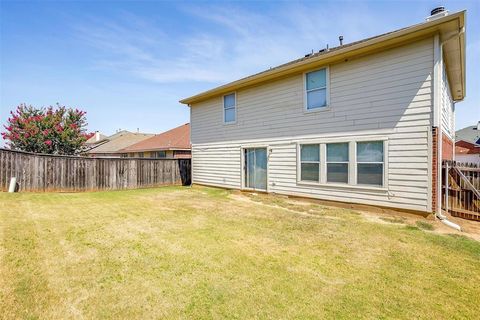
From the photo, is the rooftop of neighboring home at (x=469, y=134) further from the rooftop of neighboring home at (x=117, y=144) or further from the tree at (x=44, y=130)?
the tree at (x=44, y=130)

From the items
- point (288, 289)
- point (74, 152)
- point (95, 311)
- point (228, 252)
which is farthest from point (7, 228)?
point (74, 152)

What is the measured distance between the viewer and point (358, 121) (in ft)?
25.8

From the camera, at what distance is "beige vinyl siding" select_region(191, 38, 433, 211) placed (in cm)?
677

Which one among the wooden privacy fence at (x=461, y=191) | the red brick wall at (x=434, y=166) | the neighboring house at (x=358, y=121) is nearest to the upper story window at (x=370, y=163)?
the neighboring house at (x=358, y=121)

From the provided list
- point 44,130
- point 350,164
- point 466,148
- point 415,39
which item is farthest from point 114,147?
point 466,148

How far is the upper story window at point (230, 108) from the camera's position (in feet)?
39.9

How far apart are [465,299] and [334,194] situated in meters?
5.52

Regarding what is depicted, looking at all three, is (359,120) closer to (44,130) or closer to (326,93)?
(326,93)

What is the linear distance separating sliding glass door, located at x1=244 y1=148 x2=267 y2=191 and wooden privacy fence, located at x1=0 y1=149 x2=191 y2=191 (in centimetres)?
607

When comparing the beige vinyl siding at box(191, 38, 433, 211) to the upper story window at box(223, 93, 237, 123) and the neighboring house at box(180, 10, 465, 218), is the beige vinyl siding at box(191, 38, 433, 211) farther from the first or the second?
the upper story window at box(223, 93, 237, 123)

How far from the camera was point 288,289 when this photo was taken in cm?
316

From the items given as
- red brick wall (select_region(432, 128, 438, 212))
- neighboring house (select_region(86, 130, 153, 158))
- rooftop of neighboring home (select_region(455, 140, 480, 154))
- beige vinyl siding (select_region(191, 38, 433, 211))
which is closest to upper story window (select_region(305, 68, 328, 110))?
beige vinyl siding (select_region(191, 38, 433, 211))

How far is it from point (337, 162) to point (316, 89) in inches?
115

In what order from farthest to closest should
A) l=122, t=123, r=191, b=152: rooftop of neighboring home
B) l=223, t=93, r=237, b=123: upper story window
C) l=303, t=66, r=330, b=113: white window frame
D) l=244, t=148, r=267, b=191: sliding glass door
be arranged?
l=122, t=123, r=191, b=152: rooftop of neighboring home → l=223, t=93, r=237, b=123: upper story window → l=244, t=148, r=267, b=191: sliding glass door → l=303, t=66, r=330, b=113: white window frame
